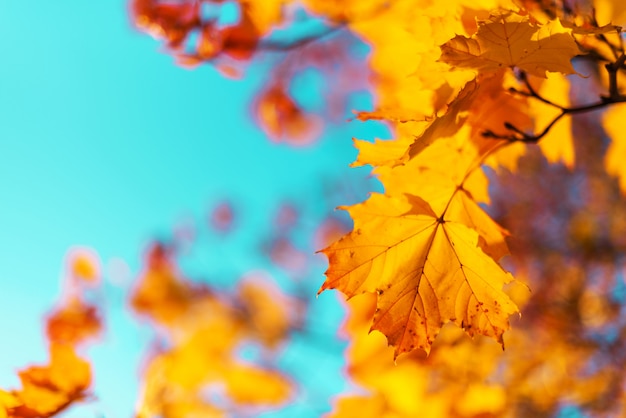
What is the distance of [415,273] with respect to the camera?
1.09 metres

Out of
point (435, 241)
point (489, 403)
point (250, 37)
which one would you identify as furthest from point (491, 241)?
point (250, 37)

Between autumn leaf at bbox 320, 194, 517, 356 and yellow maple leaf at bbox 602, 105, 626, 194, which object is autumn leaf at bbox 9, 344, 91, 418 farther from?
yellow maple leaf at bbox 602, 105, 626, 194

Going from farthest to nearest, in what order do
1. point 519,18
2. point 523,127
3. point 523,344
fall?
point 523,344 → point 523,127 → point 519,18

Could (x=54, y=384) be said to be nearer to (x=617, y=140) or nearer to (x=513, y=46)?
(x=513, y=46)

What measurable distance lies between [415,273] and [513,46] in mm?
465

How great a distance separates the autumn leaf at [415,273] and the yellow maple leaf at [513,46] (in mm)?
A: 318

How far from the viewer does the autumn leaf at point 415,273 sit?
3.41 ft

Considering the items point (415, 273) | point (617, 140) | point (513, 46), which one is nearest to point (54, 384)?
point (415, 273)

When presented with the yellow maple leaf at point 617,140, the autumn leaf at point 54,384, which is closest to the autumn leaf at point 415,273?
the autumn leaf at point 54,384

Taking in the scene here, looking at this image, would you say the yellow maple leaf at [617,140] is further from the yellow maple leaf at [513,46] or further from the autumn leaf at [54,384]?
the autumn leaf at [54,384]

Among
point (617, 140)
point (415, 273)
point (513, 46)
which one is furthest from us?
point (617, 140)

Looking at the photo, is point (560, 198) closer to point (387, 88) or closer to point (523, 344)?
point (523, 344)

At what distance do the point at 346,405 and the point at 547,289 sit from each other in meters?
4.39

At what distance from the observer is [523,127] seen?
138 centimetres
